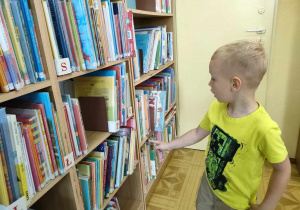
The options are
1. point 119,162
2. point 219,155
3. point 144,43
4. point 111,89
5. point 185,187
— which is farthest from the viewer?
point 185,187

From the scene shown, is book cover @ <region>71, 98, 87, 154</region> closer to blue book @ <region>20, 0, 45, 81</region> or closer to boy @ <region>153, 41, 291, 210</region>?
blue book @ <region>20, 0, 45, 81</region>

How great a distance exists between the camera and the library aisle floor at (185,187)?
1655 mm

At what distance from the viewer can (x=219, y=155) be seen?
94cm

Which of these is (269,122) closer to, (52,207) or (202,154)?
(52,207)

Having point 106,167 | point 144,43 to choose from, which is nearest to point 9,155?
point 106,167

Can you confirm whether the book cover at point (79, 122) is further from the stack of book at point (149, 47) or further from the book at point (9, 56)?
the stack of book at point (149, 47)

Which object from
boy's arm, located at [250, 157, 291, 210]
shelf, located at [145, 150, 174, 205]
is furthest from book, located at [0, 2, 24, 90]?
shelf, located at [145, 150, 174, 205]

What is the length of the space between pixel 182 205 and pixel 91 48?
1.39 m

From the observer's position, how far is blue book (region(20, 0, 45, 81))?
62 cm

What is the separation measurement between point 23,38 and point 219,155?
0.86 meters

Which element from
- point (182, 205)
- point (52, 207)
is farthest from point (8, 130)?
point (182, 205)

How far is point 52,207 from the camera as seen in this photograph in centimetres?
93

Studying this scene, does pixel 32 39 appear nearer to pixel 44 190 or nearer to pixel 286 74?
pixel 44 190

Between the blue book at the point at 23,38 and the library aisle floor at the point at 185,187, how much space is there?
4.62 feet
